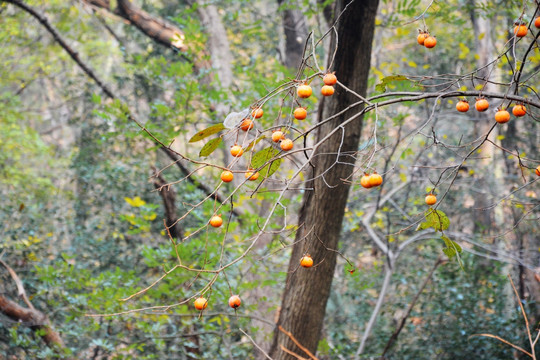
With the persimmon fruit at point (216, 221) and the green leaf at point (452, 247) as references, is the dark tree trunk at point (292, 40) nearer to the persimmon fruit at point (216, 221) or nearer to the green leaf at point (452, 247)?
the green leaf at point (452, 247)

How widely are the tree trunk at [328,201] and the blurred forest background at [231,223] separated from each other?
621mm

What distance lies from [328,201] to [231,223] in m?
0.89

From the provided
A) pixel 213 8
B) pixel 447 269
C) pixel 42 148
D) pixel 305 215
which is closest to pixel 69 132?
pixel 42 148

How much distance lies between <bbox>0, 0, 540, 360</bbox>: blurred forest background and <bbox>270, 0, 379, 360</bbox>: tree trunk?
24.4 inches

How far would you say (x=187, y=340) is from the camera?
150 inches

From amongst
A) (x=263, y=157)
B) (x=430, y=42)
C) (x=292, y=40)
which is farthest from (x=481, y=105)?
(x=292, y=40)

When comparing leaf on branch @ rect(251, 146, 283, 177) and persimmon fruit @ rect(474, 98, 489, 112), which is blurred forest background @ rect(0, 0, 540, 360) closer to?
leaf on branch @ rect(251, 146, 283, 177)

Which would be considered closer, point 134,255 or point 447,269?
point 447,269

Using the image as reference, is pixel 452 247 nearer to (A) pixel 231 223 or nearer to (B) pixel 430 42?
(B) pixel 430 42

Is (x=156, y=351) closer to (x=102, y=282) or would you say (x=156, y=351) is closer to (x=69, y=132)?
(x=102, y=282)

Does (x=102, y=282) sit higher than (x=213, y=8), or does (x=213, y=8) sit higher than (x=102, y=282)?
(x=213, y=8)

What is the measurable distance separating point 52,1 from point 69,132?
22.7 ft

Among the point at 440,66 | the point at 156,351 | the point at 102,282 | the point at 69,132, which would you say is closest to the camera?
the point at 102,282

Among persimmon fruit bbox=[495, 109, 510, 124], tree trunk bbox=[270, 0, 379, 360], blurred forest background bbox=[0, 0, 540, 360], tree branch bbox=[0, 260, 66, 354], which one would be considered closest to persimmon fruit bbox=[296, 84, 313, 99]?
persimmon fruit bbox=[495, 109, 510, 124]
